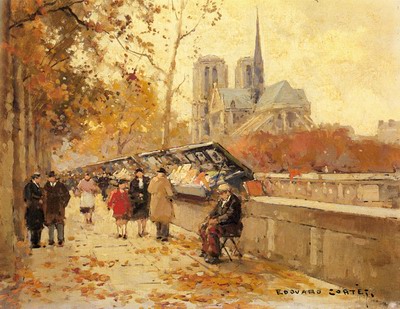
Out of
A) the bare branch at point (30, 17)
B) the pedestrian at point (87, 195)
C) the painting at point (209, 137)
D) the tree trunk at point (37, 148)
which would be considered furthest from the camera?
the pedestrian at point (87, 195)

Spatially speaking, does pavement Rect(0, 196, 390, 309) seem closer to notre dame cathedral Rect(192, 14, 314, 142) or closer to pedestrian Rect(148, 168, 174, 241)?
pedestrian Rect(148, 168, 174, 241)

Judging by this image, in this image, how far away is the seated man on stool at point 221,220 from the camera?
844 centimetres

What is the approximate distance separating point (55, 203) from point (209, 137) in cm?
294

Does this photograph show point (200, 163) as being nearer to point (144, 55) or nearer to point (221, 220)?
point (221, 220)

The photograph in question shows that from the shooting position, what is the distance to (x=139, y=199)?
11.7 m

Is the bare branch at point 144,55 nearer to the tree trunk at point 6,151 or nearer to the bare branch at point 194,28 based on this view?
the bare branch at point 194,28

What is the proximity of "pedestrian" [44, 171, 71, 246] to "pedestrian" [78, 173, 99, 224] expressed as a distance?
221cm

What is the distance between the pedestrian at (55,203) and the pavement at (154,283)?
1.90 ft

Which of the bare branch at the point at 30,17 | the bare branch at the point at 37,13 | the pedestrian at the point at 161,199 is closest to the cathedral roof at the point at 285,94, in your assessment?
the pedestrian at the point at 161,199

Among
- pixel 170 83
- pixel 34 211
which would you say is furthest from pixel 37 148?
pixel 170 83

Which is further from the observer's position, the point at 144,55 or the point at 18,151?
the point at 18,151

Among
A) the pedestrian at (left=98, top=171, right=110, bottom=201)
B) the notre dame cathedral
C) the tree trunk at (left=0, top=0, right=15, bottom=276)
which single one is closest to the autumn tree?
the notre dame cathedral

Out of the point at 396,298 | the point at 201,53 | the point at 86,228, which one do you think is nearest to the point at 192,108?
the point at 201,53

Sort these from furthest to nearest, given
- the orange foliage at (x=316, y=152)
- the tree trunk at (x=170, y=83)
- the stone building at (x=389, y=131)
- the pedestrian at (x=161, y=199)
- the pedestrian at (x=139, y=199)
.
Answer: the pedestrian at (x=139, y=199) < the pedestrian at (x=161, y=199) < the orange foliage at (x=316, y=152) < the tree trunk at (x=170, y=83) < the stone building at (x=389, y=131)
